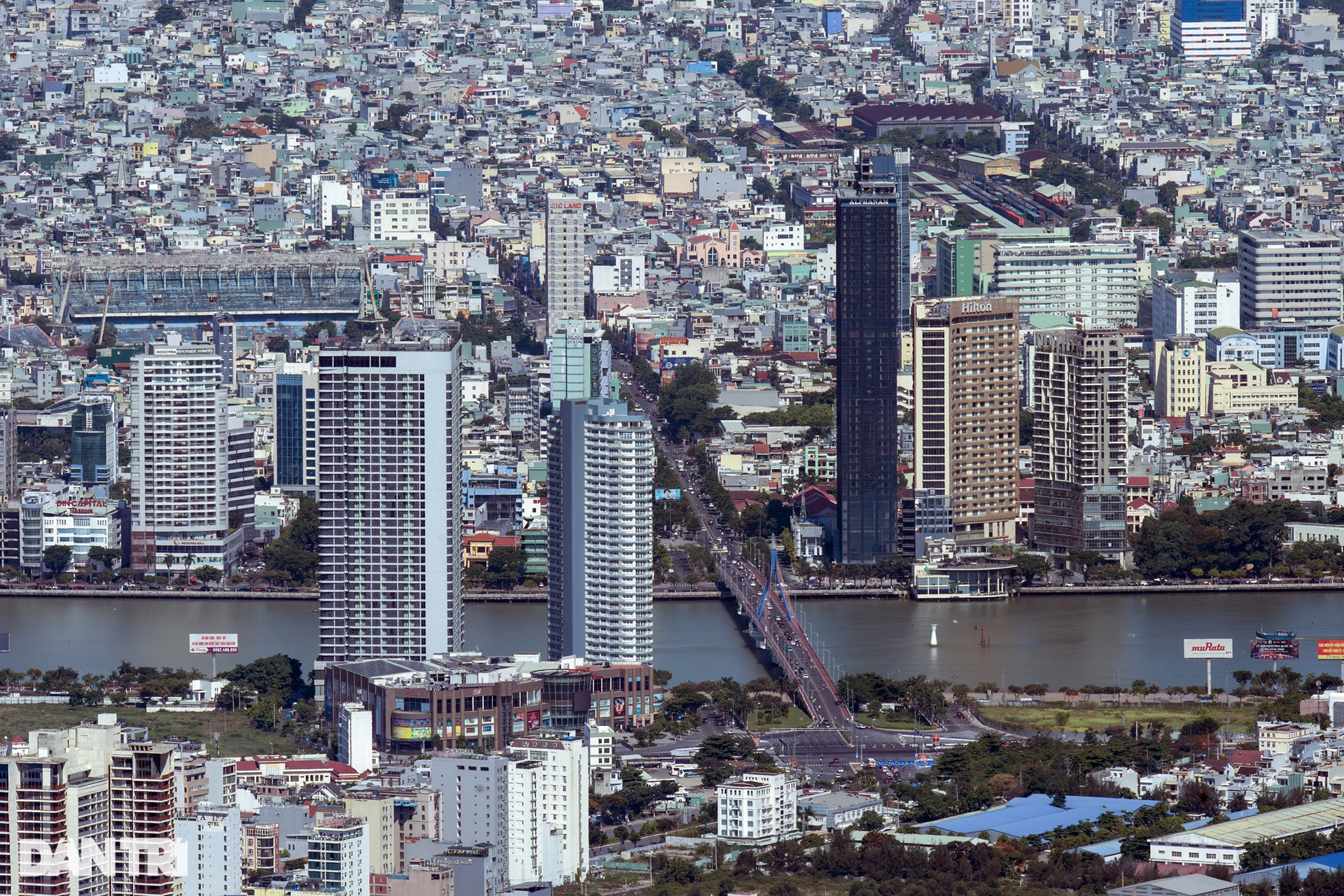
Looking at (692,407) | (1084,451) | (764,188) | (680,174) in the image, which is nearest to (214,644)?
(1084,451)

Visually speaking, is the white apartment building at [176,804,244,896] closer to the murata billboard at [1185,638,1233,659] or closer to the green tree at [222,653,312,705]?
the green tree at [222,653,312,705]

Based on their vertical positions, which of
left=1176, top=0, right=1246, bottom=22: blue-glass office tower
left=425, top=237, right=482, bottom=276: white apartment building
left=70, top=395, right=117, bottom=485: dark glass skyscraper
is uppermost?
left=1176, top=0, right=1246, bottom=22: blue-glass office tower

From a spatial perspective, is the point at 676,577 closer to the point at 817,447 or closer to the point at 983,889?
the point at 817,447

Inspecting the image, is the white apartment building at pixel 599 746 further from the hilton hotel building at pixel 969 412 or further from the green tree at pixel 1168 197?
the green tree at pixel 1168 197

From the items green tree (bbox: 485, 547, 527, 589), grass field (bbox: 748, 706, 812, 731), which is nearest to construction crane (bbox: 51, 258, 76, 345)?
green tree (bbox: 485, 547, 527, 589)

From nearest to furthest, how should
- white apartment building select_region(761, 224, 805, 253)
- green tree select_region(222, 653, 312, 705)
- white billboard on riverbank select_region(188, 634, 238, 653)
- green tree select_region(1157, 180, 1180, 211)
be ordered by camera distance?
green tree select_region(222, 653, 312, 705) < white billboard on riverbank select_region(188, 634, 238, 653) < white apartment building select_region(761, 224, 805, 253) < green tree select_region(1157, 180, 1180, 211)

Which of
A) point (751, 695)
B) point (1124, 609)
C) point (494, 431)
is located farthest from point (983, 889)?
point (494, 431)

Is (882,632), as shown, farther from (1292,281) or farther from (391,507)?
(1292,281)
